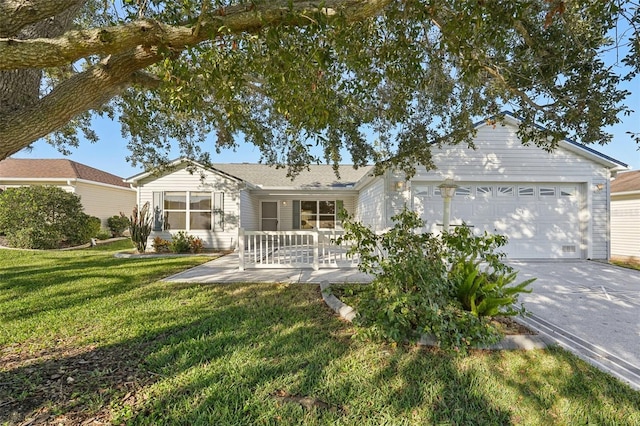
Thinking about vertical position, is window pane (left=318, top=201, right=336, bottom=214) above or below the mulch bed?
above

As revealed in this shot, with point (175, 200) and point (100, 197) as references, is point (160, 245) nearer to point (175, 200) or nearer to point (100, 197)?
point (175, 200)

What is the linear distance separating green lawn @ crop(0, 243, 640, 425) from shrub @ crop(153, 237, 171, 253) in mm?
6640

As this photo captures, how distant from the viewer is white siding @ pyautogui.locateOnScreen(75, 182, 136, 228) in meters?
15.7

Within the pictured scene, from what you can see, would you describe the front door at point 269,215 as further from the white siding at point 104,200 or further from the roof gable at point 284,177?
the white siding at point 104,200

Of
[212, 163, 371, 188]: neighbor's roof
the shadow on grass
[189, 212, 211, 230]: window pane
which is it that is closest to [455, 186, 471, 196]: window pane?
[212, 163, 371, 188]: neighbor's roof

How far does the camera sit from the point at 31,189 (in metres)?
11.1

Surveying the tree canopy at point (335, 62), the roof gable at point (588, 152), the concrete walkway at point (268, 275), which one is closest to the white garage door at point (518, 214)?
the roof gable at point (588, 152)

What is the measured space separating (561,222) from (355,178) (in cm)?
820

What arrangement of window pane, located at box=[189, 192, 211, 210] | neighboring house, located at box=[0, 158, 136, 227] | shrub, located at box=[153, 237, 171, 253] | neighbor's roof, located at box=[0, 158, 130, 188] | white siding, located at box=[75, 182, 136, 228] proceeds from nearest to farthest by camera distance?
shrub, located at box=[153, 237, 171, 253] → window pane, located at box=[189, 192, 211, 210] → neighboring house, located at box=[0, 158, 136, 227] → neighbor's roof, located at box=[0, 158, 130, 188] → white siding, located at box=[75, 182, 136, 228]

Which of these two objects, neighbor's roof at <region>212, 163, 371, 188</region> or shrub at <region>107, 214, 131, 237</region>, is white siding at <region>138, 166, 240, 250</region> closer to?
neighbor's roof at <region>212, 163, 371, 188</region>

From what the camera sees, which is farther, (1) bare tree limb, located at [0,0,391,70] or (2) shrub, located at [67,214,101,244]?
(2) shrub, located at [67,214,101,244]

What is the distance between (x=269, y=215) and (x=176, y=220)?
484 centimetres

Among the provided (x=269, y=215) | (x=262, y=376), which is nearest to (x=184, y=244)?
(x=269, y=215)

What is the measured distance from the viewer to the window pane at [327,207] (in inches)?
570
